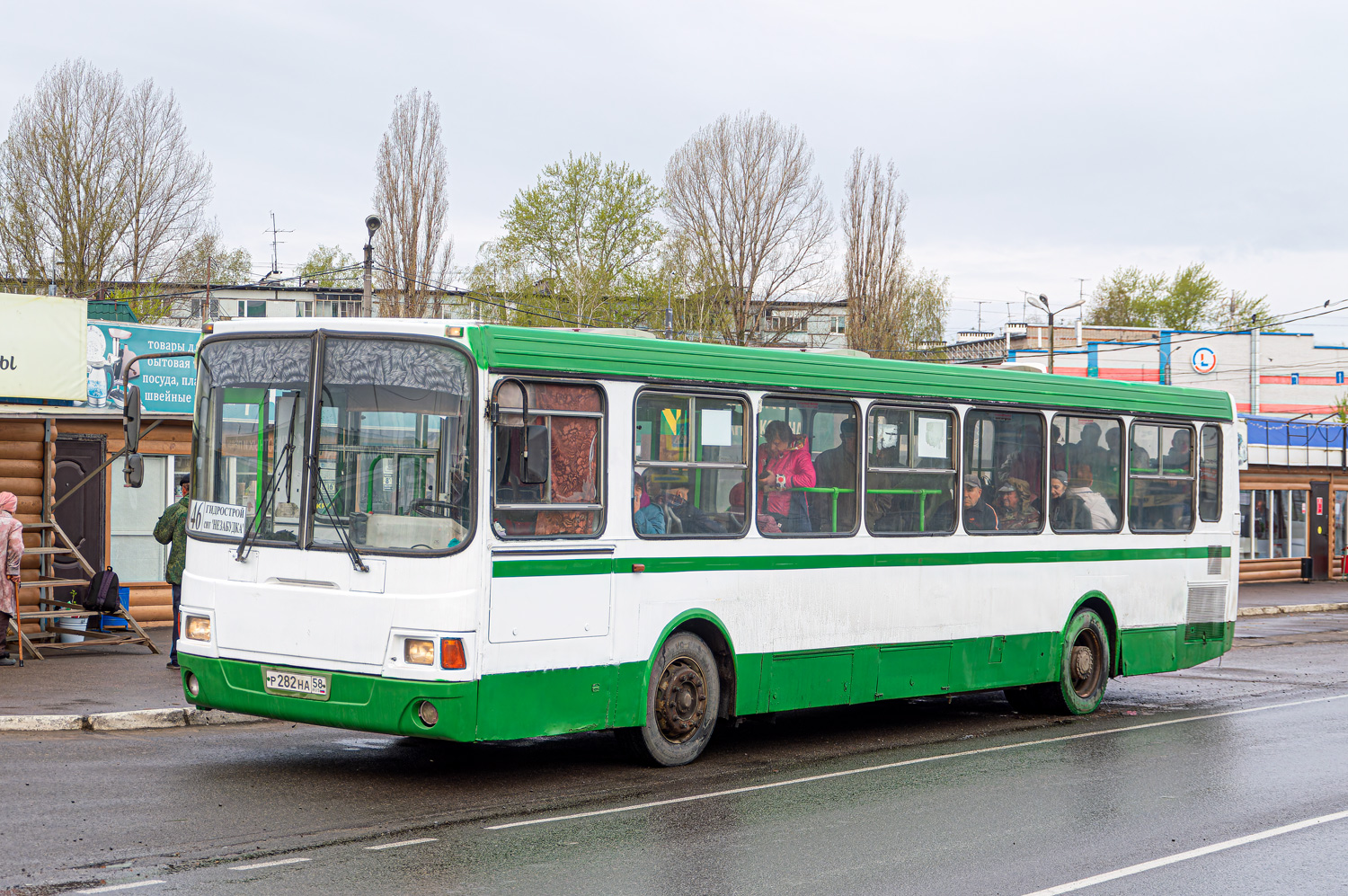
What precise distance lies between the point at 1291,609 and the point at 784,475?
2190cm

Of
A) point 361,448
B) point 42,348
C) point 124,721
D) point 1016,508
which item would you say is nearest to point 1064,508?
point 1016,508

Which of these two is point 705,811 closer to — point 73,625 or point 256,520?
point 256,520

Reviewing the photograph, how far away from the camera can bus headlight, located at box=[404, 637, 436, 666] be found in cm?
841

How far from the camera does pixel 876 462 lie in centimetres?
1126

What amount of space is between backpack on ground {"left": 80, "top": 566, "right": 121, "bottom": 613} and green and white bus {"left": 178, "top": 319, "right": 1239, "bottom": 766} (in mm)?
6464

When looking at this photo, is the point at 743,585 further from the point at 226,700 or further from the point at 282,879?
the point at 282,879

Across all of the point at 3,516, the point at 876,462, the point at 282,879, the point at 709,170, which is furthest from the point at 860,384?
the point at 709,170

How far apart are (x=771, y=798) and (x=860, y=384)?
3.54m

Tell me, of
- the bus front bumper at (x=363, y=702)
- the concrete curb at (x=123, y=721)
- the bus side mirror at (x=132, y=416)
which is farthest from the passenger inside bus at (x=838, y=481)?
the bus side mirror at (x=132, y=416)

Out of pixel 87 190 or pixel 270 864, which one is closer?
pixel 270 864

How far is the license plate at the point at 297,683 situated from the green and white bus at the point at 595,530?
0.02 metres

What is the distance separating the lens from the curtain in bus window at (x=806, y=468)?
34.2 ft

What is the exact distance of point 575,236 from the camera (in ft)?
173

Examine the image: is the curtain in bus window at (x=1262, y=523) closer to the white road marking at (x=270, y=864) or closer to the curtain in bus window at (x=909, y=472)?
the curtain in bus window at (x=909, y=472)
